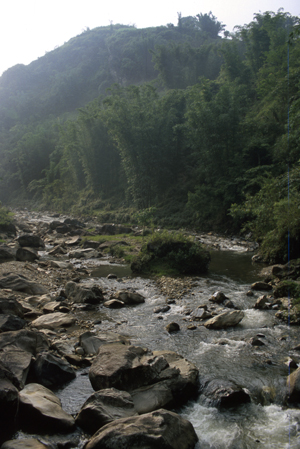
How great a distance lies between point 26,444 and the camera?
13.2 feet

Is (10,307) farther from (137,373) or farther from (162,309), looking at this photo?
(137,373)

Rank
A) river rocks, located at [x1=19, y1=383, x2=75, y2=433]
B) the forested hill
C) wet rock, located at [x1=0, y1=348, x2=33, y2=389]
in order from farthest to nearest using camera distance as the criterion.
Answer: the forested hill < wet rock, located at [x1=0, y1=348, x2=33, y2=389] < river rocks, located at [x1=19, y1=383, x2=75, y2=433]

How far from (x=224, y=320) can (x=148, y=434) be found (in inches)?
191

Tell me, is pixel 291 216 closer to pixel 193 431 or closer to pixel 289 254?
pixel 289 254

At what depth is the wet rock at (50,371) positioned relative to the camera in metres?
5.88

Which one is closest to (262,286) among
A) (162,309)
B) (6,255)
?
(162,309)

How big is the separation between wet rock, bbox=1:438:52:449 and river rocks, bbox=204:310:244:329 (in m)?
5.14

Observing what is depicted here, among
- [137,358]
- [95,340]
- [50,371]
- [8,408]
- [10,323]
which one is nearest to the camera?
[8,408]

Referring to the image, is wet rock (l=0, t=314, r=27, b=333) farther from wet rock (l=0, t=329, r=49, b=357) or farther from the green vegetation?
the green vegetation

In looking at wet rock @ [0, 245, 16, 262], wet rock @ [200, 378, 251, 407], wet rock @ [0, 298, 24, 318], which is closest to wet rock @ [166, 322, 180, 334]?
wet rock @ [200, 378, 251, 407]

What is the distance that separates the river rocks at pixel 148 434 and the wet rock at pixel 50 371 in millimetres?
1998

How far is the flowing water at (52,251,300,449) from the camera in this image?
4707 millimetres

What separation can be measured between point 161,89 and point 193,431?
267 feet

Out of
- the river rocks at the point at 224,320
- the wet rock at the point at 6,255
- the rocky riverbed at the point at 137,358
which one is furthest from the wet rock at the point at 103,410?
the wet rock at the point at 6,255
